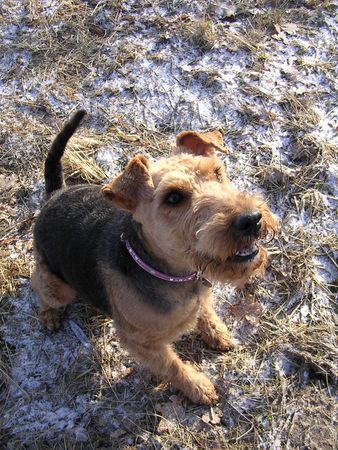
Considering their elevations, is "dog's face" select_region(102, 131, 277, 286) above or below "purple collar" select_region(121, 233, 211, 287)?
above

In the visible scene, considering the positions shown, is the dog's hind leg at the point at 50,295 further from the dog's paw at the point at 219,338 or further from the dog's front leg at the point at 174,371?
the dog's paw at the point at 219,338

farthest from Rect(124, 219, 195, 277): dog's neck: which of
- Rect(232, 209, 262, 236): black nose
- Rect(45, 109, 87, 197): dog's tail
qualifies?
Rect(45, 109, 87, 197): dog's tail

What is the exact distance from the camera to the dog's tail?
140 inches

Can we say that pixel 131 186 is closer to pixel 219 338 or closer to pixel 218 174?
pixel 218 174

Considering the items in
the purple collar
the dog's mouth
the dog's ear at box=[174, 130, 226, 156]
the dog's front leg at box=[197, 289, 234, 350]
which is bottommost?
the dog's front leg at box=[197, 289, 234, 350]

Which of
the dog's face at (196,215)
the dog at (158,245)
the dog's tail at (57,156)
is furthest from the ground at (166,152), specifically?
the dog's face at (196,215)

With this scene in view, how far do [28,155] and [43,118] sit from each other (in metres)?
0.63

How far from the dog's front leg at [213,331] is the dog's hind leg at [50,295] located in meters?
1.38

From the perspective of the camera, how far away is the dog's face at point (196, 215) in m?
2.61

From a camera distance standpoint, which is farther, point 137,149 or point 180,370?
point 137,149

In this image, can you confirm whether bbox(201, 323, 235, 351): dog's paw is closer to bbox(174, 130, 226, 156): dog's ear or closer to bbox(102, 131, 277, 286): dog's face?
bbox(102, 131, 277, 286): dog's face

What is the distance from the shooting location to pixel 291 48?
5.78 metres

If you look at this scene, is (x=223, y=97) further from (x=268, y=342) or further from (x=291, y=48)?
(x=268, y=342)

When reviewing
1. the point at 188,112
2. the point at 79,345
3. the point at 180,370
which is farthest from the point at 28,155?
the point at 180,370
